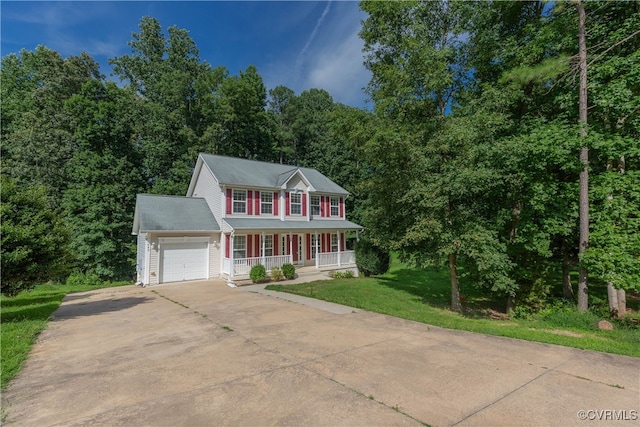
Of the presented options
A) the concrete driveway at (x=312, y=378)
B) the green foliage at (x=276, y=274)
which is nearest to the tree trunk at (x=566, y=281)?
the concrete driveway at (x=312, y=378)

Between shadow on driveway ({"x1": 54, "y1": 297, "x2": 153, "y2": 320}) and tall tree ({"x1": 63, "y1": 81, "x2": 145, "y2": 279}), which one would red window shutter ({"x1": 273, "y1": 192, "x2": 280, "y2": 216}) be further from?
tall tree ({"x1": 63, "y1": 81, "x2": 145, "y2": 279})

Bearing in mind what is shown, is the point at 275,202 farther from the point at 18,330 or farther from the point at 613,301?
the point at 613,301

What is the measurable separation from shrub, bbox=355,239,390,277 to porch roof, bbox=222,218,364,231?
2729mm

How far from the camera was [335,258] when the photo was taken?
67.3ft

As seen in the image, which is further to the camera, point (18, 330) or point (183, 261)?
point (183, 261)

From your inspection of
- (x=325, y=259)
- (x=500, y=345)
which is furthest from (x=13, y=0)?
(x=325, y=259)

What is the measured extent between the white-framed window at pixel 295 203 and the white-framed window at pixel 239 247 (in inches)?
158

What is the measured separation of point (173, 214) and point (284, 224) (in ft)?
21.0

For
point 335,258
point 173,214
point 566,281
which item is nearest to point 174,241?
point 173,214

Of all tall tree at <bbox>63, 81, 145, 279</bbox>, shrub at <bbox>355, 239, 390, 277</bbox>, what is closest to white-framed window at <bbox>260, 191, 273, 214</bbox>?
shrub at <bbox>355, 239, 390, 277</bbox>

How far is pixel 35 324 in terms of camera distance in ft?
24.7

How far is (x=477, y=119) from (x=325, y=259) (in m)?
12.9

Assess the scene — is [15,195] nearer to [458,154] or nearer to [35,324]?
[35,324]

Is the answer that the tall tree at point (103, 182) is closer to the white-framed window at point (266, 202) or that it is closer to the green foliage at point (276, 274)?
the white-framed window at point (266, 202)
